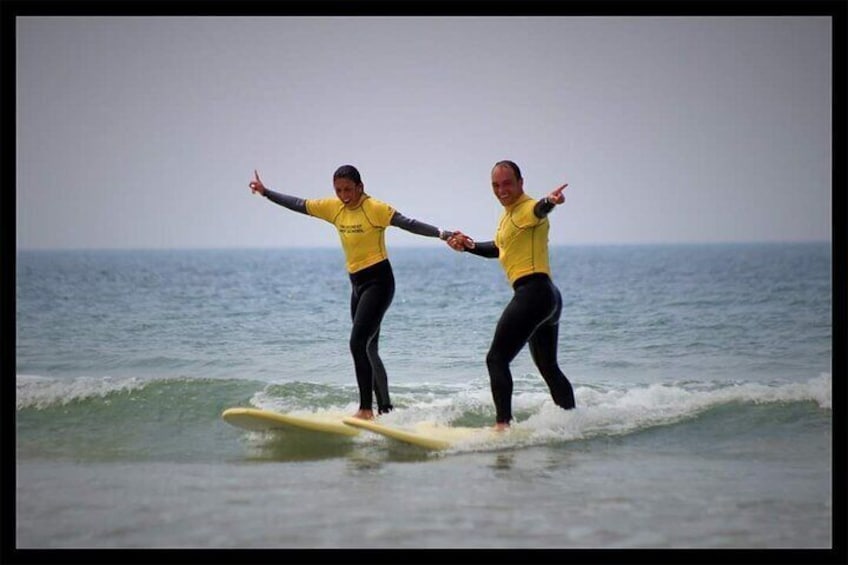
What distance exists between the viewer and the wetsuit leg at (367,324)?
8.88 metres

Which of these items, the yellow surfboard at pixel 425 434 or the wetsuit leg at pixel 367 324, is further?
the wetsuit leg at pixel 367 324

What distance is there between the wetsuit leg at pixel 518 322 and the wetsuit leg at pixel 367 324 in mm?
1064

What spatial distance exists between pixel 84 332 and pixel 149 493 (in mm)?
13024

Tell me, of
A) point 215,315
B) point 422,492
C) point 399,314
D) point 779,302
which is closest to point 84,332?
point 215,315

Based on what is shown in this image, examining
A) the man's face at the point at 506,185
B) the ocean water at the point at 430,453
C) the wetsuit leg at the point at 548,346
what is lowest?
the ocean water at the point at 430,453

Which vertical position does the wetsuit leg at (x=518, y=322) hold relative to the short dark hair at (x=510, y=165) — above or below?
below

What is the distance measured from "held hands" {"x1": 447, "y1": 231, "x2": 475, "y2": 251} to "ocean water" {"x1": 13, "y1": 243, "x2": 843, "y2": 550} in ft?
4.82

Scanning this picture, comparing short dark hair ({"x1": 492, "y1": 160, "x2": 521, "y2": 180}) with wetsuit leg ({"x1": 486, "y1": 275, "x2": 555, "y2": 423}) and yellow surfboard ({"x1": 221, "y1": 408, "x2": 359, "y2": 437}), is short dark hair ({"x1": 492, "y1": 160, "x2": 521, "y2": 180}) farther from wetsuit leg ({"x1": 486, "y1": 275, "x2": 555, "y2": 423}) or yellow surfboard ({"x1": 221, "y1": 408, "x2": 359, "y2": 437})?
yellow surfboard ({"x1": 221, "y1": 408, "x2": 359, "y2": 437})

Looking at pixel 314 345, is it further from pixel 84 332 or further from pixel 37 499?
pixel 37 499

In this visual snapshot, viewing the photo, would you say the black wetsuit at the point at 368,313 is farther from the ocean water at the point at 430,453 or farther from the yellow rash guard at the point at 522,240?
the yellow rash guard at the point at 522,240

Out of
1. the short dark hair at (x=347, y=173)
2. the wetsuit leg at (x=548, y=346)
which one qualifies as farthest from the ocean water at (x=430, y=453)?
the short dark hair at (x=347, y=173)

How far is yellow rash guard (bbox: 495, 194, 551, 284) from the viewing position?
8.18 m

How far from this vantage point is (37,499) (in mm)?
7035
